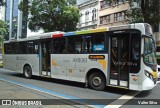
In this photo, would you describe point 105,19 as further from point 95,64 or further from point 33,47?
point 95,64

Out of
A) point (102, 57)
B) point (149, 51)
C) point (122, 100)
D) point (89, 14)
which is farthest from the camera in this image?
point (89, 14)

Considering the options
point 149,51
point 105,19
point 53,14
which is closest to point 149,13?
point 53,14

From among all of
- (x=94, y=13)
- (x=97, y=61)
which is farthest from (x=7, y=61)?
(x=94, y=13)

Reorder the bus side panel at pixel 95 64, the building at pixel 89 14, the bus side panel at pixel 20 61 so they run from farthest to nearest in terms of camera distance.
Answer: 1. the building at pixel 89 14
2. the bus side panel at pixel 20 61
3. the bus side panel at pixel 95 64

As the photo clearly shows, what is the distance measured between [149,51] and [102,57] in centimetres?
211

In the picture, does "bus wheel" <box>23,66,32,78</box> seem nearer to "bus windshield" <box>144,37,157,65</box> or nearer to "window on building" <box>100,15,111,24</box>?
"bus windshield" <box>144,37,157,65</box>

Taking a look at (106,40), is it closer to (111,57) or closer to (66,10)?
(111,57)

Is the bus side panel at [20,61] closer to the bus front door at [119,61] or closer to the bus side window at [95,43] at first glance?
the bus side window at [95,43]

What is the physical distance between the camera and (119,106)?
8.12 m

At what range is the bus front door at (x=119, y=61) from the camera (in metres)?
10.2

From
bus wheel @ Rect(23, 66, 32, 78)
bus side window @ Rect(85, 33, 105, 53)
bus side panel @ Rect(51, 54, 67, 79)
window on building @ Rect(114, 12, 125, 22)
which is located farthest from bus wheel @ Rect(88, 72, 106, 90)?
window on building @ Rect(114, 12, 125, 22)

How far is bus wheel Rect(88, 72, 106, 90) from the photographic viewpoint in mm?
11164

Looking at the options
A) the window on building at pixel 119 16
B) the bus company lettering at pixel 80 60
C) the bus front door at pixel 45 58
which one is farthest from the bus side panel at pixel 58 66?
the window on building at pixel 119 16

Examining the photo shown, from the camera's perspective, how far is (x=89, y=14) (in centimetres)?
4134
